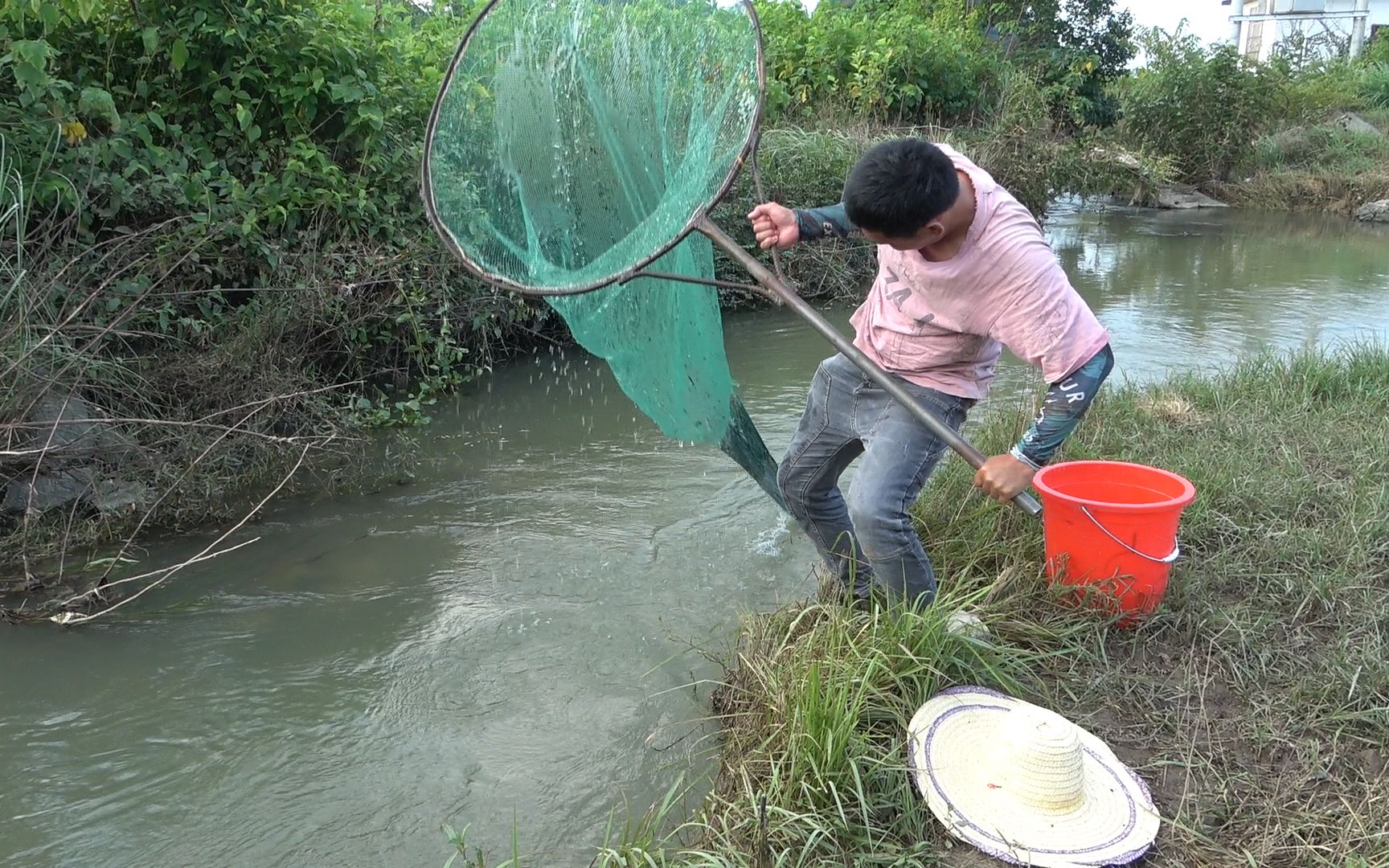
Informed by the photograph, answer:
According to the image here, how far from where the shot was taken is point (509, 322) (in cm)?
516

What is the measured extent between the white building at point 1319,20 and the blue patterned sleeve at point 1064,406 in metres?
34.0

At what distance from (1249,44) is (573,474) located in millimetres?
41204

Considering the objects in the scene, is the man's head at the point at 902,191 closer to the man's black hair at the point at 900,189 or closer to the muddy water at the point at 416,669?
the man's black hair at the point at 900,189

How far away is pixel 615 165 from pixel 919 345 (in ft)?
4.58

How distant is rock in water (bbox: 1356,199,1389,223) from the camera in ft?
39.5

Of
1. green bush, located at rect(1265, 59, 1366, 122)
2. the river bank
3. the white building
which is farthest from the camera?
the white building

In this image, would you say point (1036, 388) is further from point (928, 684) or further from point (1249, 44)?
Result: point (1249, 44)

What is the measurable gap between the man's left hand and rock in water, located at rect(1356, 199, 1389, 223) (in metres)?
13.0

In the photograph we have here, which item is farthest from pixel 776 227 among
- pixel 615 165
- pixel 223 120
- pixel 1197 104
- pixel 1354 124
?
pixel 1354 124

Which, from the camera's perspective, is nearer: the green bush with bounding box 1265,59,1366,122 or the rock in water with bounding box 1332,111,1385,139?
the green bush with bounding box 1265,59,1366,122

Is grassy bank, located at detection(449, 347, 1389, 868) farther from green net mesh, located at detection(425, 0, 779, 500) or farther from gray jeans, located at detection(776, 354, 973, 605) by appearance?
green net mesh, located at detection(425, 0, 779, 500)

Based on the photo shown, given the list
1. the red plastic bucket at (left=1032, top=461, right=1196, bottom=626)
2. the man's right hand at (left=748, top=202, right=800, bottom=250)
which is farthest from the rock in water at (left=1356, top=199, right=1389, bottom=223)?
the man's right hand at (left=748, top=202, right=800, bottom=250)

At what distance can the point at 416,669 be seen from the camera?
272 centimetres

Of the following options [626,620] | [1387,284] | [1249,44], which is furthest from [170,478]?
[1249,44]
